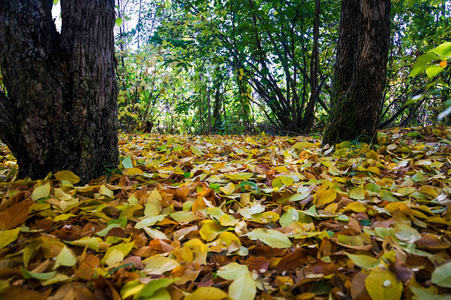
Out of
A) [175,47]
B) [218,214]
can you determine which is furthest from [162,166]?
[175,47]

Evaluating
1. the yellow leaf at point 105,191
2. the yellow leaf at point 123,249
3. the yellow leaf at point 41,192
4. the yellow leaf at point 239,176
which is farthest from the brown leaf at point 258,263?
the yellow leaf at point 41,192

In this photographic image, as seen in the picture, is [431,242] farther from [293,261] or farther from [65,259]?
[65,259]

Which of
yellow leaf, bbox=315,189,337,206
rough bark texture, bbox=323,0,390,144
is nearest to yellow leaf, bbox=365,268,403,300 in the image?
yellow leaf, bbox=315,189,337,206

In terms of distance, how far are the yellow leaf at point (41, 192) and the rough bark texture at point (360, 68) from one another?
1922 mm

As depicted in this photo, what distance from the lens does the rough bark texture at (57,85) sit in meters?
1.28

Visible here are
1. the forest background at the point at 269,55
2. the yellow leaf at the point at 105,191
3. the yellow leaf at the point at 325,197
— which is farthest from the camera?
the forest background at the point at 269,55

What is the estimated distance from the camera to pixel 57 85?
1367 mm

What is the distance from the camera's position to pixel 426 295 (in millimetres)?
611

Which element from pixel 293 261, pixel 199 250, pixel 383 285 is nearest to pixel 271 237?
pixel 293 261

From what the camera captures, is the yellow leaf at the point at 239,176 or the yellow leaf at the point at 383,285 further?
the yellow leaf at the point at 239,176

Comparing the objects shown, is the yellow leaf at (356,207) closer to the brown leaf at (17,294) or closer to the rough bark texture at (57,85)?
the brown leaf at (17,294)

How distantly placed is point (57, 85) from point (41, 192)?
0.55m

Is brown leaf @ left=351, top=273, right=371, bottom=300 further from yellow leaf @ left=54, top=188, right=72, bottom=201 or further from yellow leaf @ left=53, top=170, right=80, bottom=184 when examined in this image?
yellow leaf @ left=53, top=170, right=80, bottom=184

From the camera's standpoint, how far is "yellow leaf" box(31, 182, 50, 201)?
1.15 meters
